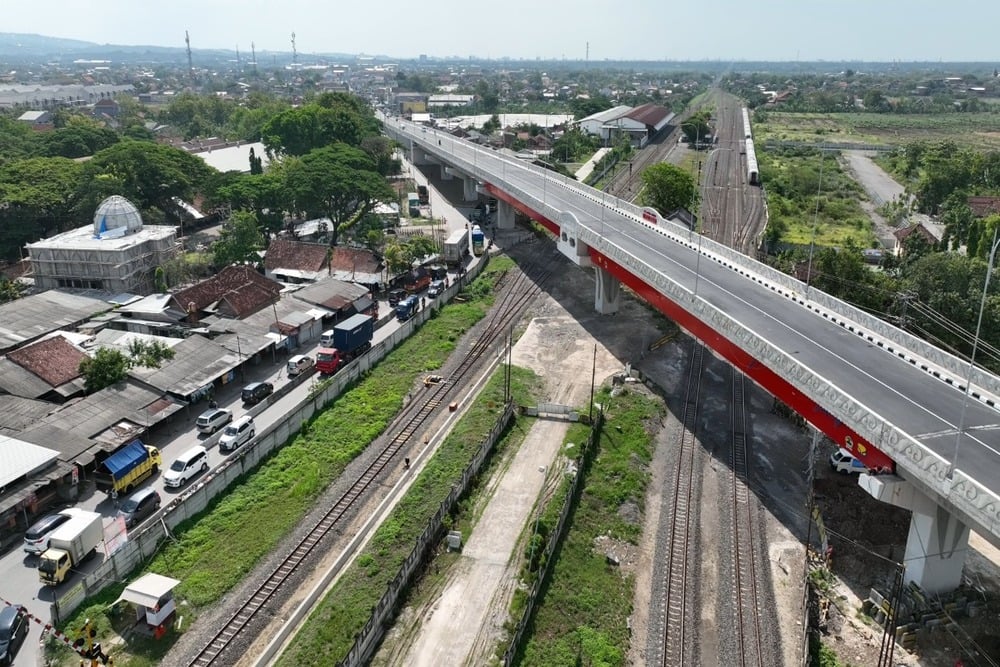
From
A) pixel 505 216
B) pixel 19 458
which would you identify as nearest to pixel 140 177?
pixel 505 216

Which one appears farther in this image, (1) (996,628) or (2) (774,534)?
(2) (774,534)

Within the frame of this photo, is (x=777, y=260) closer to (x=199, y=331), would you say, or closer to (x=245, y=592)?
(x=199, y=331)

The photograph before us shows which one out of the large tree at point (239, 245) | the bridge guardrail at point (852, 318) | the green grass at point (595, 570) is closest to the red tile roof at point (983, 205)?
the bridge guardrail at point (852, 318)

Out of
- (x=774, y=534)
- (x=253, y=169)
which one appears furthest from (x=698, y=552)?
(x=253, y=169)

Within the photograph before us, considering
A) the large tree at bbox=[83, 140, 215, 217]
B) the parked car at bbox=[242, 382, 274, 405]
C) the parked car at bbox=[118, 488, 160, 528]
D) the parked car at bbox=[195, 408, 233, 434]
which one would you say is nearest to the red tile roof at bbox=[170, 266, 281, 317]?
the parked car at bbox=[242, 382, 274, 405]

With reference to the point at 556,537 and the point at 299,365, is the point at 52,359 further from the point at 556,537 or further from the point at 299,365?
the point at 556,537
